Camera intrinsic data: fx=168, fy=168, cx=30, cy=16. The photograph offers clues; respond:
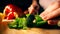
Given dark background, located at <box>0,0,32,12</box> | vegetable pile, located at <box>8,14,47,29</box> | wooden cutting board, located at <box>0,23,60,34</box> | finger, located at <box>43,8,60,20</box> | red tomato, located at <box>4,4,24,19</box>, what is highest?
dark background, located at <box>0,0,32,12</box>

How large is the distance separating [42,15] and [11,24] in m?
0.21

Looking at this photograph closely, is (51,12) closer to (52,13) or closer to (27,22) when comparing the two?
(52,13)

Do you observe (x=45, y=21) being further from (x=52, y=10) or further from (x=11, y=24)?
(x=11, y=24)

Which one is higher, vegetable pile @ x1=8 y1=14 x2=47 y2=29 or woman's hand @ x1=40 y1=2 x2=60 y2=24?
woman's hand @ x1=40 y1=2 x2=60 y2=24

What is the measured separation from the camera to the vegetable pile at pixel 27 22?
1080mm

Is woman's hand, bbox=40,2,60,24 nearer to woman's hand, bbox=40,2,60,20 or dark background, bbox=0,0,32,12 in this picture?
woman's hand, bbox=40,2,60,20

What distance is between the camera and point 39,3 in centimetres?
118

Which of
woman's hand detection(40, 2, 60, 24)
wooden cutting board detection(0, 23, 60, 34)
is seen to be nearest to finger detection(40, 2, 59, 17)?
woman's hand detection(40, 2, 60, 24)

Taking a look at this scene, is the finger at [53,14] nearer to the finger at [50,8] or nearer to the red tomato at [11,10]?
the finger at [50,8]

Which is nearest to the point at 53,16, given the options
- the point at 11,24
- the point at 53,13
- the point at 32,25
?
the point at 53,13

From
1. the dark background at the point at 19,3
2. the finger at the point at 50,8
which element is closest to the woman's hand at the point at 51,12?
the finger at the point at 50,8

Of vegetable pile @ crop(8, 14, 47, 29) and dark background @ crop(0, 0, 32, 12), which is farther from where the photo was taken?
dark background @ crop(0, 0, 32, 12)

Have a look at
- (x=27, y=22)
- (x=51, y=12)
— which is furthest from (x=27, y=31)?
(x=51, y=12)

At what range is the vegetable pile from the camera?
108cm
